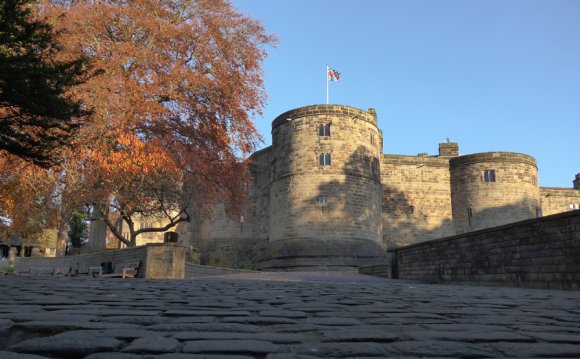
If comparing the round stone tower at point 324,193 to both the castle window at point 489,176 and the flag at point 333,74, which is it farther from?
the castle window at point 489,176

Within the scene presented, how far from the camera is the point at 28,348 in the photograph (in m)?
2.11

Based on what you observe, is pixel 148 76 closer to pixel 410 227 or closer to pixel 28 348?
pixel 28 348

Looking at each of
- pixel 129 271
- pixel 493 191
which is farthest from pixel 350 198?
pixel 129 271

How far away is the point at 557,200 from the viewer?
42188mm

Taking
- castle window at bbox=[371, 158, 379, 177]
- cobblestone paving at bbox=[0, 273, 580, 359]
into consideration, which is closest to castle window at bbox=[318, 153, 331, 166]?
castle window at bbox=[371, 158, 379, 177]

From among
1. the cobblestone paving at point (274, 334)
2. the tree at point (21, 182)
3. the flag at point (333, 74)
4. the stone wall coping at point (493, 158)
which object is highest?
the flag at point (333, 74)

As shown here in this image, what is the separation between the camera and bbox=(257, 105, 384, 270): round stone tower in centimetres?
2977

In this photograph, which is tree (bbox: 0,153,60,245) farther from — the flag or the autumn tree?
the flag

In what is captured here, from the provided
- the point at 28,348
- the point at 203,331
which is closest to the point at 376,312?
the point at 203,331

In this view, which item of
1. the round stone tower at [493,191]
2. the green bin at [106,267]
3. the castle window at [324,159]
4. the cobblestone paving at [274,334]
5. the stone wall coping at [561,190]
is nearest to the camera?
the cobblestone paving at [274,334]

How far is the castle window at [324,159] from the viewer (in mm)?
31077

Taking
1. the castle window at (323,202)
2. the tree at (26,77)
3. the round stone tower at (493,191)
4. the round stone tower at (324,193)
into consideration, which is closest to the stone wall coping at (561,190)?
the round stone tower at (493,191)

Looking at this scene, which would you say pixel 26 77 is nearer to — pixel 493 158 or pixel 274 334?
pixel 274 334

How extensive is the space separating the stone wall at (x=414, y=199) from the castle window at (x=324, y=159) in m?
8.21
